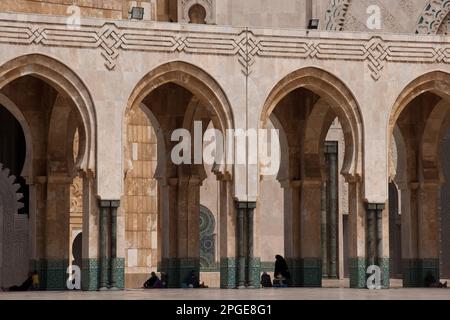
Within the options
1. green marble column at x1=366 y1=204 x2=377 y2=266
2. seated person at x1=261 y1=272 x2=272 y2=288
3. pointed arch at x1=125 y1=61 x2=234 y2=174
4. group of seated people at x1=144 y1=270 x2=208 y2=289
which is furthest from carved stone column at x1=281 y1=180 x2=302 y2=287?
pointed arch at x1=125 y1=61 x2=234 y2=174

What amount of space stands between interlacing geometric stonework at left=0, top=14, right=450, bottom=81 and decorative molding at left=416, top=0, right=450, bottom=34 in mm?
5179

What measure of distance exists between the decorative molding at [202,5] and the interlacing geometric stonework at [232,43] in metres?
5.59

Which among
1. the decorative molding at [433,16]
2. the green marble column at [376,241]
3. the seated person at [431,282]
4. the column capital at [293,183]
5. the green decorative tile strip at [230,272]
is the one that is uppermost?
the decorative molding at [433,16]

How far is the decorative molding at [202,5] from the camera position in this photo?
106 feet

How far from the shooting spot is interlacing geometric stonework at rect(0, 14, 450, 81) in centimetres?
2556

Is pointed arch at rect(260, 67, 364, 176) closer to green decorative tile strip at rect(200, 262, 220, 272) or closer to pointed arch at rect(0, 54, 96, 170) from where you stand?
pointed arch at rect(0, 54, 96, 170)

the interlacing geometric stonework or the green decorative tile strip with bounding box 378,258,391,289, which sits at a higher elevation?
the interlacing geometric stonework

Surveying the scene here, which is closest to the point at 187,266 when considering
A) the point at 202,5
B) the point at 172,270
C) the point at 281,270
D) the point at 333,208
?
the point at 172,270

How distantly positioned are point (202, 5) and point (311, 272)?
263 inches

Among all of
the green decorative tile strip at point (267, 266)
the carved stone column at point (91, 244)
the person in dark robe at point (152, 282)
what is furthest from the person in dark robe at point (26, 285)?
the green decorative tile strip at point (267, 266)

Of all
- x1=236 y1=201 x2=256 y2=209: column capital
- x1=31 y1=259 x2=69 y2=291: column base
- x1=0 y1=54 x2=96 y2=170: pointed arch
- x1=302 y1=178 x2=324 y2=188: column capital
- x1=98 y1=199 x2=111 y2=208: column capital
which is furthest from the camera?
x1=302 y1=178 x2=324 y2=188: column capital

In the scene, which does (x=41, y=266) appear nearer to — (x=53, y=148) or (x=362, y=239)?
(x=53, y=148)

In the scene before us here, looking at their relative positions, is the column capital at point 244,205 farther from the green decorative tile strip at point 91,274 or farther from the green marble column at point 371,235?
the green decorative tile strip at point 91,274
